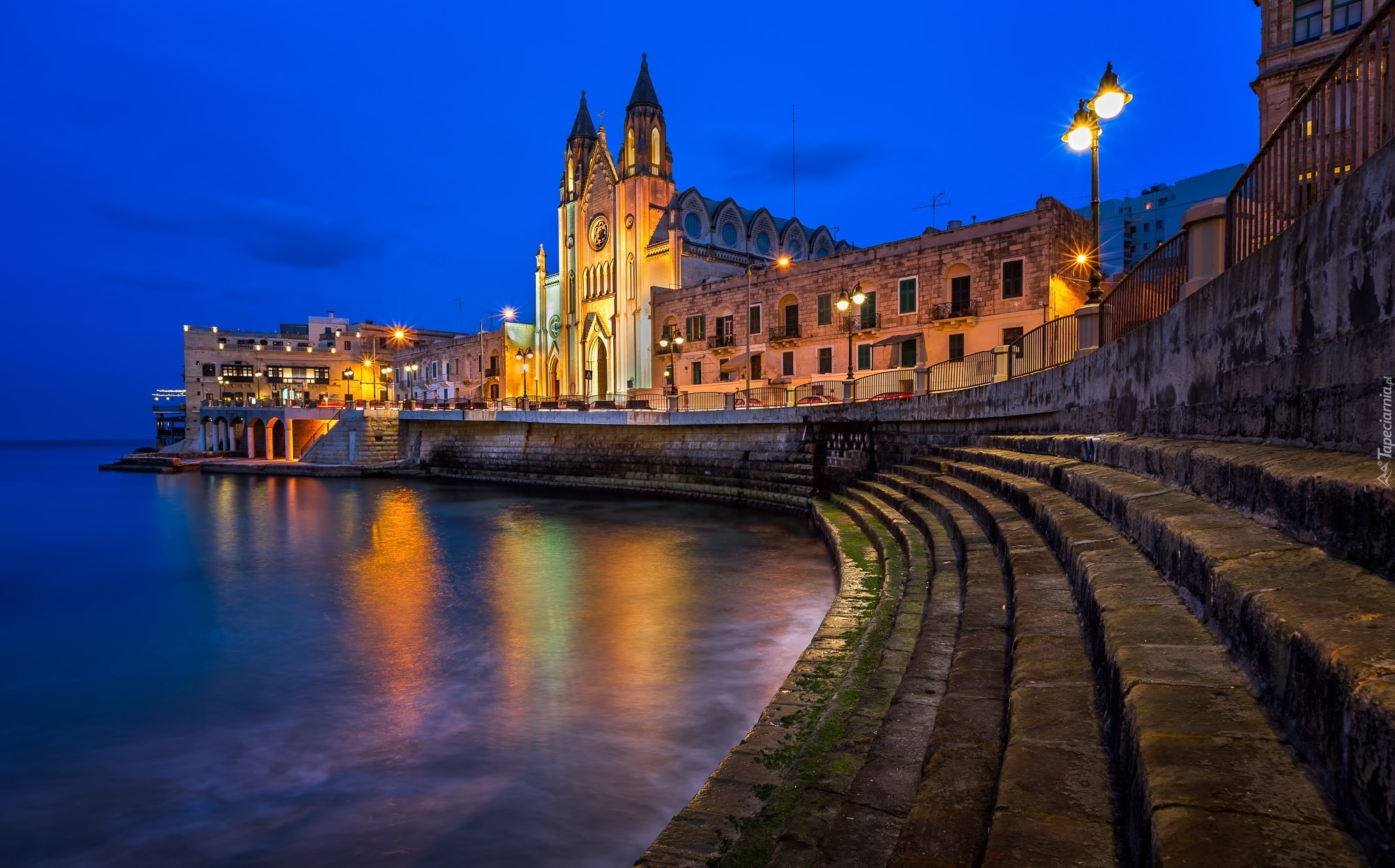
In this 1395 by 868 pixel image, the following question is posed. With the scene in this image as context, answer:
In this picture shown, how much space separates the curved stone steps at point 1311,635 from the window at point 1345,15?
71.1 ft

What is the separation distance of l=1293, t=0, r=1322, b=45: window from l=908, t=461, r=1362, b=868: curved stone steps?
74.2 ft

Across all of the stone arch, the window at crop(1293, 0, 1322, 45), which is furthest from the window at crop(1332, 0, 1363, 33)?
the stone arch

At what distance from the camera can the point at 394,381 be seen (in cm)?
6994

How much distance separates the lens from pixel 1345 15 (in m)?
17.9

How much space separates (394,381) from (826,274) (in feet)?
167

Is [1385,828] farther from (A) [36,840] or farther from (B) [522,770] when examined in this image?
(A) [36,840]

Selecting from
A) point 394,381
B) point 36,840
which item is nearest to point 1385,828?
point 36,840

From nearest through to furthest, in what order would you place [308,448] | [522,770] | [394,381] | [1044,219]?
1. [522,770]
2. [1044,219]
3. [308,448]
4. [394,381]

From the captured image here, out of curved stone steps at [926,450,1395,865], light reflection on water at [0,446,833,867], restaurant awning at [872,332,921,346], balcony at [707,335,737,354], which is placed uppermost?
balcony at [707,335,737,354]

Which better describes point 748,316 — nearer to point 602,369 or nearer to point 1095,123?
point 602,369

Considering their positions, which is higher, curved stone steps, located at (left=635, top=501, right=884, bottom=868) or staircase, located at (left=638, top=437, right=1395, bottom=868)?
staircase, located at (left=638, top=437, right=1395, bottom=868)

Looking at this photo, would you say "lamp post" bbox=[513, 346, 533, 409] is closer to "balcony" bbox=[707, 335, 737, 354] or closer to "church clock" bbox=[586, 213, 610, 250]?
"church clock" bbox=[586, 213, 610, 250]

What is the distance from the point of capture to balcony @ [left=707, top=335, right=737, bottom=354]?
3639 centimetres

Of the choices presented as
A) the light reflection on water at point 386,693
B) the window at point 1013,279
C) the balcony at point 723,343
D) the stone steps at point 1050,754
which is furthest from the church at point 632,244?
the stone steps at point 1050,754
